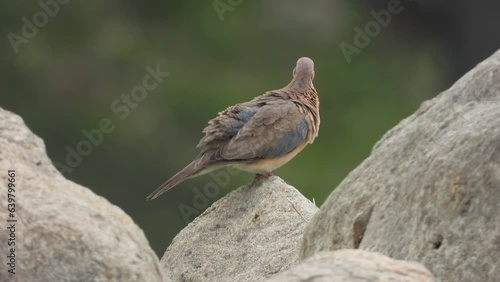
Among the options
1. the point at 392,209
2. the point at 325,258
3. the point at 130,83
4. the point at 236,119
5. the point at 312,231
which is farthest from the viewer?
the point at 130,83

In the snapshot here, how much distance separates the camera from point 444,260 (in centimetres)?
431

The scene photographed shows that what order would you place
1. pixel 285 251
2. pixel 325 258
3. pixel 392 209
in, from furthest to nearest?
1. pixel 285 251
2. pixel 392 209
3. pixel 325 258

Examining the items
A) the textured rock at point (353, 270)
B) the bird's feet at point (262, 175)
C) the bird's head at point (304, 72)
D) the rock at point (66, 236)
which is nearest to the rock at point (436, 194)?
the textured rock at point (353, 270)

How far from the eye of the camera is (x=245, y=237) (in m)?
6.75

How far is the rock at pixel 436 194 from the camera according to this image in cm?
426

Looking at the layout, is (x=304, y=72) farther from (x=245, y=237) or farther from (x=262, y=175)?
(x=245, y=237)

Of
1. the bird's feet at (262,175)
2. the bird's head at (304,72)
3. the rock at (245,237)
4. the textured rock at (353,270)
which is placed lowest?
the rock at (245,237)

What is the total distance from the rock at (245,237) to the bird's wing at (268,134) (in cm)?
65

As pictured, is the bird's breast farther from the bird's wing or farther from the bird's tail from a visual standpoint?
the bird's tail

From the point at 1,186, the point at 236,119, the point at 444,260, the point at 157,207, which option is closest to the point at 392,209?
the point at 444,260

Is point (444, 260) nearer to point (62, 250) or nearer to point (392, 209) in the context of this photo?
point (392, 209)

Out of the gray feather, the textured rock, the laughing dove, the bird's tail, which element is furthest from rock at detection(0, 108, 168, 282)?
the gray feather

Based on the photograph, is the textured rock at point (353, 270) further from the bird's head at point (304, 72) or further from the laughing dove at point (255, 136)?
the bird's head at point (304, 72)

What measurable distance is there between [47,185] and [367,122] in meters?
9.99
